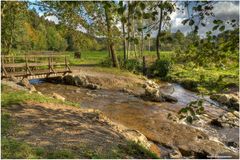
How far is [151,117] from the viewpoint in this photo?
52.5 feet

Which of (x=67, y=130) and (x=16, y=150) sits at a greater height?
(x=16, y=150)

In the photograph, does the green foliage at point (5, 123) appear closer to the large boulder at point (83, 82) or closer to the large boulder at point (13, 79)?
the large boulder at point (13, 79)

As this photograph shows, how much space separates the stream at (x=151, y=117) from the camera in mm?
12826

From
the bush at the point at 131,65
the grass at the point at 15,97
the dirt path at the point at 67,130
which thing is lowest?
the dirt path at the point at 67,130

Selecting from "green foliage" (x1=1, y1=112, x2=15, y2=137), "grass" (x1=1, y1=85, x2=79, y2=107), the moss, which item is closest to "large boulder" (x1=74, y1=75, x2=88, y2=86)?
"grass" (x1=1, y1=85, x2=79, y2=107)

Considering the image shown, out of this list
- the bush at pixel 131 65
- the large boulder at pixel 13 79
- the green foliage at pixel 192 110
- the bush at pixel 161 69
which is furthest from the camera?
the bush at pixel 161 69

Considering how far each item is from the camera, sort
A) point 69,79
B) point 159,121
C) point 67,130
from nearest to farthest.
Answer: point 67,130, point 159,121, point 69,79

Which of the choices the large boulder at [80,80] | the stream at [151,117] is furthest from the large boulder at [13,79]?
the large boulder at [80,80]

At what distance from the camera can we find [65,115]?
38.3 feet

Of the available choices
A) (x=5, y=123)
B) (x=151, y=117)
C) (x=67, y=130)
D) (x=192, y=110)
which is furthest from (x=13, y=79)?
(x=192, y=110)

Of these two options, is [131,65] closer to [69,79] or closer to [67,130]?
[69,79]

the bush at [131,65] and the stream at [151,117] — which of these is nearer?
the stream at [151,117]

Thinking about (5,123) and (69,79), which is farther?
(69,79)

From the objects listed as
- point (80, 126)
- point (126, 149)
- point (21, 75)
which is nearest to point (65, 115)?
point (80, 126)
